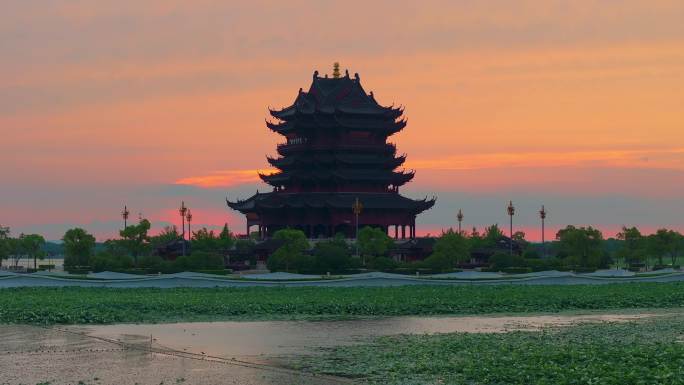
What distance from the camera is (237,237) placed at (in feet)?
401

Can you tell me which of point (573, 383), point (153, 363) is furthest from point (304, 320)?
point (573, 383)

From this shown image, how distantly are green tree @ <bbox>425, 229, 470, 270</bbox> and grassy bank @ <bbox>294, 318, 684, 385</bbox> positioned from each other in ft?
160

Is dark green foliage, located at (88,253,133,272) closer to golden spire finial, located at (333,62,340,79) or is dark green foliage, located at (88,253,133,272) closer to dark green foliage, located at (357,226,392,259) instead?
dark green foliage, located at (357,226,392,259)

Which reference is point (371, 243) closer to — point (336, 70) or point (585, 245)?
point (585, 245)

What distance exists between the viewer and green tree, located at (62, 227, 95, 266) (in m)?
99.2

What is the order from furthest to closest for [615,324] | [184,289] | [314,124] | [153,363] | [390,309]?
[314,124]
[184,289]
[390,309]
[615,324]
[153,363]

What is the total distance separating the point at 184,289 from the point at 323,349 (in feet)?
118

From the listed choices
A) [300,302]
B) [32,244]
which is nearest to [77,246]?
[32,244]

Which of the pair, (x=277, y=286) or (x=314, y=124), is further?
(x=314, y=124)

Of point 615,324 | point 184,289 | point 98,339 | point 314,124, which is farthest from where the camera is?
point 314,124

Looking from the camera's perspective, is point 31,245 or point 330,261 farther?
point 31,245

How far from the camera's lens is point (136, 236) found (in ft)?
351

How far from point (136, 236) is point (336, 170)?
80.0ft

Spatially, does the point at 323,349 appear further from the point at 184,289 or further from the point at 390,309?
the point at 184,289
